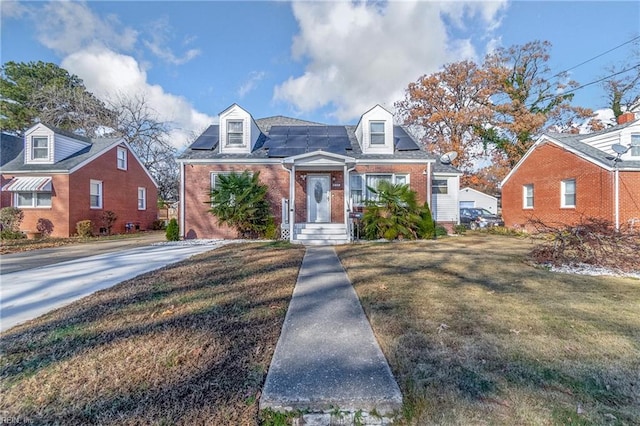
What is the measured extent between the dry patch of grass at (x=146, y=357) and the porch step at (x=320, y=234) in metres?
6.71

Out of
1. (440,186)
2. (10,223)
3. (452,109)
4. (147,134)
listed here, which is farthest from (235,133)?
(452,109)

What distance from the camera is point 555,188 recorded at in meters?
15.0

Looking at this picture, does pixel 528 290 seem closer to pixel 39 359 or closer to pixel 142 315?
pixel 142 315

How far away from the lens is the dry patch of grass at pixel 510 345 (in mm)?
1956

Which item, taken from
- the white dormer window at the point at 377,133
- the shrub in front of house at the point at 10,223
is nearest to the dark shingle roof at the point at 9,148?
the shrub in front of house at the point at 10,223

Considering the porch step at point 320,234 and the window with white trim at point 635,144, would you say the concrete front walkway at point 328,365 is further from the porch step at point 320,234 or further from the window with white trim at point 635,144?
the window with white trim at point 635,144

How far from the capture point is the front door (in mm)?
13367

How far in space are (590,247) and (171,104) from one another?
1264 inches

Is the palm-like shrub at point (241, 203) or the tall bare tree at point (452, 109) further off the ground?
the tall bare tree at point (452, 109)

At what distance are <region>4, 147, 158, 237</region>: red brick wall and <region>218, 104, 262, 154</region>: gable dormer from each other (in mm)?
8896

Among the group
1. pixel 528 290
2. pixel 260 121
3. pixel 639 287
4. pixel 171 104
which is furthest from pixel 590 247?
pixel 171 104

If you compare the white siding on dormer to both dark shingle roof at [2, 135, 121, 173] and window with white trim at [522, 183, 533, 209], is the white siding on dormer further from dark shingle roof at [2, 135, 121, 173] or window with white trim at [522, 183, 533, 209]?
dark shingle roof at [2, 135, 121, 173]

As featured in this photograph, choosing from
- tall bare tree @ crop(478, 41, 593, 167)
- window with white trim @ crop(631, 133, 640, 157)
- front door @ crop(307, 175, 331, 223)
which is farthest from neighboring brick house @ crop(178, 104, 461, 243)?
tall bare tree @ crop(478, 41, 593, 167)

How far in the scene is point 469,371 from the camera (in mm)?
2363
